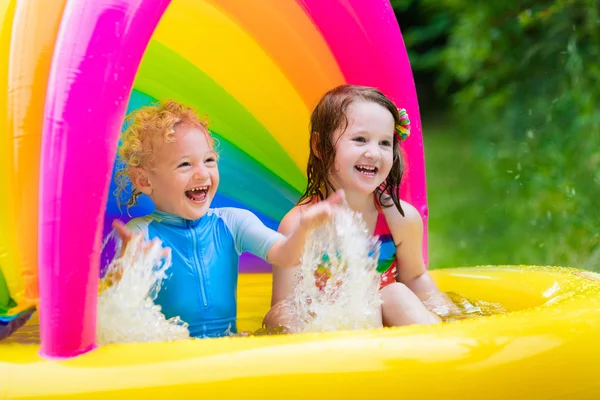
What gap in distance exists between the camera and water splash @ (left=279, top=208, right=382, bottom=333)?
210cm

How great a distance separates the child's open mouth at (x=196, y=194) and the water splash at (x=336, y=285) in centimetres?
30

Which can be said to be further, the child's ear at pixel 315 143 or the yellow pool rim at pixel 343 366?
the child's ear at pixel 315 143

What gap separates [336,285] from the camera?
222 cm

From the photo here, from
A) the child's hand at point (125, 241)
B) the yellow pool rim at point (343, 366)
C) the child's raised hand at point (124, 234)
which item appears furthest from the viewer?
the child's raised hand at point (124, 234)

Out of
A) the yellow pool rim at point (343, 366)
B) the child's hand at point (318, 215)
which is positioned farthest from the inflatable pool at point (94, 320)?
the child's hand at point (318, 215)

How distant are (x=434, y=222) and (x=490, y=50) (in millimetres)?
1460

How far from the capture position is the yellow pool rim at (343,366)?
1.65 meters

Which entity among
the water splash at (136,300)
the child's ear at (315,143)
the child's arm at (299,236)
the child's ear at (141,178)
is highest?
the child's ear at (315,143)

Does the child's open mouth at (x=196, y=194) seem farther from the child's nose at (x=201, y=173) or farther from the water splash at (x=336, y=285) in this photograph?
the water splash at (x=336, y=285)

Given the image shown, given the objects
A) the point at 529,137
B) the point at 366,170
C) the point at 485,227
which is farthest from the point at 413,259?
the point at 529,137

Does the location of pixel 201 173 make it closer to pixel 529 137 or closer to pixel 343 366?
pixel 343 366

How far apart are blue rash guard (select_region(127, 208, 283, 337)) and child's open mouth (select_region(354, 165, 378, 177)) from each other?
1.00 feet

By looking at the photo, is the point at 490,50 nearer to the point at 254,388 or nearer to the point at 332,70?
the point at 332,70

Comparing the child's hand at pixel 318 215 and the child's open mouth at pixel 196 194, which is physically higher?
the child's open mouth at pixel 196 194
